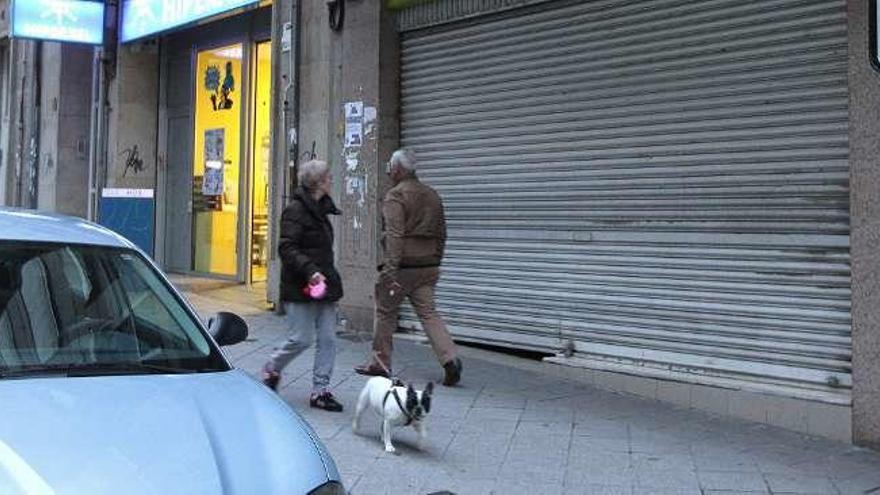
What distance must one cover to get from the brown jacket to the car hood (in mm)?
3902

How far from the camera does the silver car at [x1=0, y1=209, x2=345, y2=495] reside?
2.62 meters

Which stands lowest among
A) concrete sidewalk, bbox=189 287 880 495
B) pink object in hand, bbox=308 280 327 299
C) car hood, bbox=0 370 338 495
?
concrete sidewalk, bbox=189 287 880 495

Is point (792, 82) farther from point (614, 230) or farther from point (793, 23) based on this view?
point (614, 230)

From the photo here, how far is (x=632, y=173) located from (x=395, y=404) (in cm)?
323

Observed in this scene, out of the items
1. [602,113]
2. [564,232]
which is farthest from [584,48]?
[564,232]

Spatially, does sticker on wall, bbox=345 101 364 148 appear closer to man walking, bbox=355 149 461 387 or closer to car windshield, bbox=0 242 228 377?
man walking, bbox=355 149 461 387

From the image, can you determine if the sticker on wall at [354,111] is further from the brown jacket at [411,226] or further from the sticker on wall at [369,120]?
the brown jacket at [411,226]

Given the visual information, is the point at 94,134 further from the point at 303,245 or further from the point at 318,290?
the point at 318,290

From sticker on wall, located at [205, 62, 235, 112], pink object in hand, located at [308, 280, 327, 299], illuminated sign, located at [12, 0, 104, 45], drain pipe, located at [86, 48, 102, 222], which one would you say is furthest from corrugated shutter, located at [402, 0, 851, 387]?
drain pipe, located at [86, 48, 102, 222]

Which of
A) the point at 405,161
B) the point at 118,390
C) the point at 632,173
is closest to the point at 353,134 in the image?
the point at 405,161

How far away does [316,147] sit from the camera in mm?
10992

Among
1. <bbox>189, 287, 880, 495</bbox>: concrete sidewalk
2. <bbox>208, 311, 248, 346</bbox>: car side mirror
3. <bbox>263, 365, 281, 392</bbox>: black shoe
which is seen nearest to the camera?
<bbox>208, 311, 248, 346</bbox>: car side mirror

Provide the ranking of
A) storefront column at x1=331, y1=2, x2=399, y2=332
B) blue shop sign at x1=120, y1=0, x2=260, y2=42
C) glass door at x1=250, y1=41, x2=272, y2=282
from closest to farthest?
storefront column at x1=331, y1=2, x2=399, y2=332 → blue shop sign at x1=120, y1=0, x2=260, y2=42 → glass door at x1=250, y1=41, x2=272, y2=282

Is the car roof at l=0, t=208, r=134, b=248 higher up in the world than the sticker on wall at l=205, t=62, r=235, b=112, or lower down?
lower down
